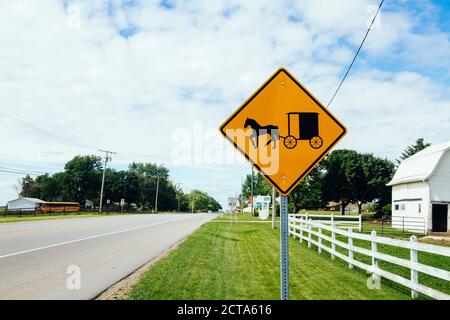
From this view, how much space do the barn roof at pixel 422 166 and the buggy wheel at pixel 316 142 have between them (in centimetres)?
3107

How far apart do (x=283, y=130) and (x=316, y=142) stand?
372mm

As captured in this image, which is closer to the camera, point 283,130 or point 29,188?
point 283,130

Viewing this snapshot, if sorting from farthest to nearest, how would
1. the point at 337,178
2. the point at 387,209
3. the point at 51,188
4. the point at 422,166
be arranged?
the point at 51,188 → the point at 337,178 → the point at 387,209 → the point at 422,166

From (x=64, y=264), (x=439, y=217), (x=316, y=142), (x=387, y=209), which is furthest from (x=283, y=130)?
(x=387, y=209)

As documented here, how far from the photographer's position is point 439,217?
3064 cm

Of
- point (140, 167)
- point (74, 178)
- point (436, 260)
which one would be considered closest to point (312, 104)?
point (436, 260)

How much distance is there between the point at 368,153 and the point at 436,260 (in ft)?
185

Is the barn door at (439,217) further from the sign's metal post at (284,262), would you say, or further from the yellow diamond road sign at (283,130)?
the sign's metal post at (284,262)

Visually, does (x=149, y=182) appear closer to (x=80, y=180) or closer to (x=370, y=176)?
(x=80, y=180)

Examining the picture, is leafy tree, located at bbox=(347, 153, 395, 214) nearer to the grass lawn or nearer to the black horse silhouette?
the grass lawn

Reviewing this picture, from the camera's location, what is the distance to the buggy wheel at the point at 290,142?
12.1 feet

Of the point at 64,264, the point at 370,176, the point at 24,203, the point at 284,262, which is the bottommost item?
the point at 24,203

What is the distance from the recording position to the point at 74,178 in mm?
95500

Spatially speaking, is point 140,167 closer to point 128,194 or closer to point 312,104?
point 128,194
